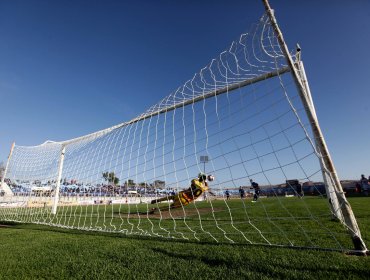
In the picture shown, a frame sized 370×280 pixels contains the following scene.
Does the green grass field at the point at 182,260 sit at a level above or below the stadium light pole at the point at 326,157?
below

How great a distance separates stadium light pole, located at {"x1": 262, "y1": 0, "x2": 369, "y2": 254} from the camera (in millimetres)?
2666

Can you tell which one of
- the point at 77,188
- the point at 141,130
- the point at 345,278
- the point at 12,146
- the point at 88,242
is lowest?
the point at 345,278

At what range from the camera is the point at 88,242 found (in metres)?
4.11

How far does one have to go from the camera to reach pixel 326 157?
285cm

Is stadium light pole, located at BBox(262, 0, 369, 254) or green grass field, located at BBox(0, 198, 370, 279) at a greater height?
stadium light pole, located at BBox(262, 0, 369, 254)

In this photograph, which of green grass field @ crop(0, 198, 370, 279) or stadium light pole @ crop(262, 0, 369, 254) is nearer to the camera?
green grass field @ crop(0, 198, 370, 279)

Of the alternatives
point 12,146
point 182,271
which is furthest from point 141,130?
point 12,146

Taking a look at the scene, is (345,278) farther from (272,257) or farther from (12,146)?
(12,146)

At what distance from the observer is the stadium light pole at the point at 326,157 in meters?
2.67

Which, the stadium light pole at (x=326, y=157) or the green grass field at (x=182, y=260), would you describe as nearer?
the green grass field at (x=182, y=260)

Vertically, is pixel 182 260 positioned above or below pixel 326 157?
below

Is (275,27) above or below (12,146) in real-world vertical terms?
below

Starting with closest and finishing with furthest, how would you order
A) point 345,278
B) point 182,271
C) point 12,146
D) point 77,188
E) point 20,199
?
1. point 345,278
2. point 182,271
3. point 77,188
4. point 12,146
5. point 20,199

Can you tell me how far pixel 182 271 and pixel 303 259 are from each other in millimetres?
1305
